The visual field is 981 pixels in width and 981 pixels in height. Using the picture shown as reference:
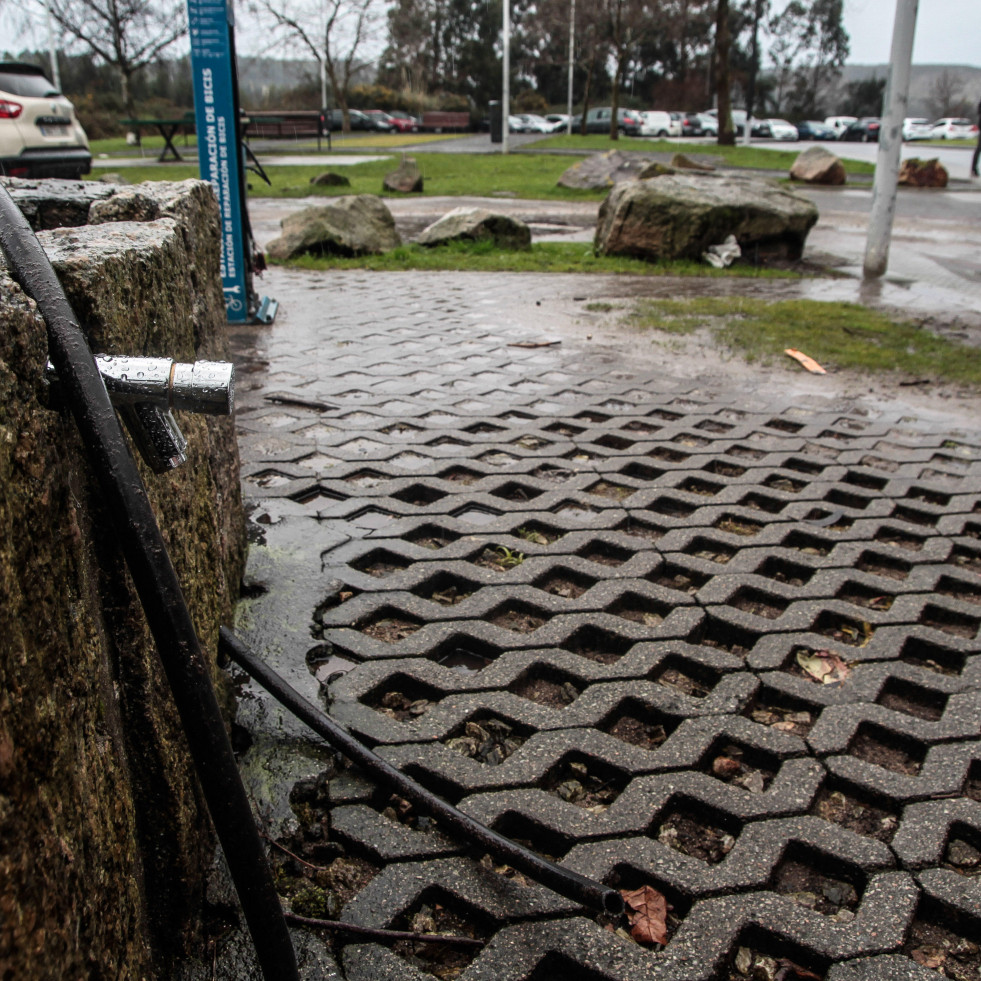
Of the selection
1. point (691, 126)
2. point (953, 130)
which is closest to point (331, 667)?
point (691, 126)

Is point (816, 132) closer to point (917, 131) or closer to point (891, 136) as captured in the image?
point (917, 131)

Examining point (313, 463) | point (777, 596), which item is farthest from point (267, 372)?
point (777, 596)

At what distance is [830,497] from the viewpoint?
3.88 metres

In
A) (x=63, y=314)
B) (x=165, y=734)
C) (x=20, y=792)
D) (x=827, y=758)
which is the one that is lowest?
(x=827, y=758)

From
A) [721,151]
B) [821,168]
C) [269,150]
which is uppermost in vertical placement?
[721,151]

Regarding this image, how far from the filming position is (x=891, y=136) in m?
8.47

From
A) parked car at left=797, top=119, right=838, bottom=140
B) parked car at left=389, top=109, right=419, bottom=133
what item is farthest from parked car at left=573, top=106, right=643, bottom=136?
parked car at left=797, top=119, right=838, bottom=140

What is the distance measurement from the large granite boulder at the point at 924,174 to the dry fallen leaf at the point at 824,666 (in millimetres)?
22360

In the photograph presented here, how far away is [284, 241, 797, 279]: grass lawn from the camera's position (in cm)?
956

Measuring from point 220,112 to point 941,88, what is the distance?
84.6 m

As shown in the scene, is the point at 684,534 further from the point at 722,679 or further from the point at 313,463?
the point at 313,463

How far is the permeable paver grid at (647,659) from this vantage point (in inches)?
71.1

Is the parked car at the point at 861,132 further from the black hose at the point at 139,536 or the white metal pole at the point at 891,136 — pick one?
the black hose at the point at 139,536

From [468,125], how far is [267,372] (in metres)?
48.2
